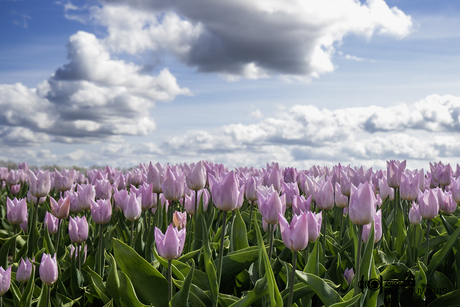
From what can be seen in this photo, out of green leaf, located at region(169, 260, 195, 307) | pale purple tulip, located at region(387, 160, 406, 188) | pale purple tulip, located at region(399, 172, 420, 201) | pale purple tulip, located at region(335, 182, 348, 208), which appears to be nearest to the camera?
green leaf, located at region(169, 260, 195, 307)

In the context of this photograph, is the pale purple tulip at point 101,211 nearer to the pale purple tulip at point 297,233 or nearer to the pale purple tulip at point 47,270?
the pale purple tulip at point 47,270

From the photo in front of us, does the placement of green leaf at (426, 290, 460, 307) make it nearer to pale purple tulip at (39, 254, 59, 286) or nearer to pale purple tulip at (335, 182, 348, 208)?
pale purple tulip at (335, 182, 348, 208)

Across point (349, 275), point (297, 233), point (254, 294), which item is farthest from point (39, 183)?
point (349, 275)

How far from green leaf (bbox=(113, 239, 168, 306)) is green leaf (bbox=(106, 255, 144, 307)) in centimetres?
9

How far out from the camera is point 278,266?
12.3 ft

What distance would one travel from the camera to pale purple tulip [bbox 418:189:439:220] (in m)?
4.04

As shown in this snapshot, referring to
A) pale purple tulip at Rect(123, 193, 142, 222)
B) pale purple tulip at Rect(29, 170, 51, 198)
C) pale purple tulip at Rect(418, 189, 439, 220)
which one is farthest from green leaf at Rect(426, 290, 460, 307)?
pale purple tulip at Rect(29, 170, 51, 198)

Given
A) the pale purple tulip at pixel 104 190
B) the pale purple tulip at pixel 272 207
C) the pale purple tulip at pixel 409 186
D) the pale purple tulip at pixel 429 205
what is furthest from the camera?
the pale purple tulip at pixel 104 190

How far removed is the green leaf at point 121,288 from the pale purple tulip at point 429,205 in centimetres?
318

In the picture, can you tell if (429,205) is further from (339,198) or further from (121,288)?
(121,288)

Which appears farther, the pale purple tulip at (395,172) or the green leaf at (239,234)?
the pale purple tulip at (395,172)

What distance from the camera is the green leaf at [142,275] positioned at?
3.11 meters

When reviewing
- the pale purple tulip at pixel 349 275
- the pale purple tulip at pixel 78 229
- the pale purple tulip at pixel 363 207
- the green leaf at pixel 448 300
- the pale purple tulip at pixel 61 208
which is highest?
the pale purple tulip at pixel 363 207

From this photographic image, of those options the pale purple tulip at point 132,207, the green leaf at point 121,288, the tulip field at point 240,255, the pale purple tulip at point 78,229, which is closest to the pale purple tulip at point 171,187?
the tulip field at point 240,255
